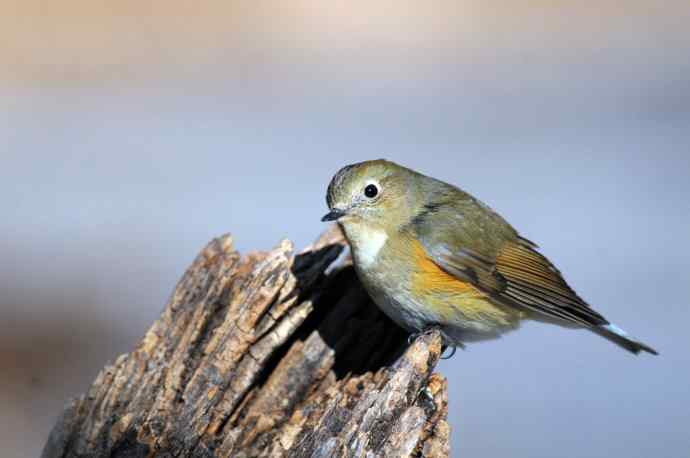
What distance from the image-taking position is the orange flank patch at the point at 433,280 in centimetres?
426

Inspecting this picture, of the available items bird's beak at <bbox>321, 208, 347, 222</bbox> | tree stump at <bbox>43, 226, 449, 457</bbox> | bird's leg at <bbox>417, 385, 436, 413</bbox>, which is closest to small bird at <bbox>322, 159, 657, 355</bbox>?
bird's beak at <bbox>321, 208, 347, 222</bbox>

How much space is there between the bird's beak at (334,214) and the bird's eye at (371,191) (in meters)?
0.16

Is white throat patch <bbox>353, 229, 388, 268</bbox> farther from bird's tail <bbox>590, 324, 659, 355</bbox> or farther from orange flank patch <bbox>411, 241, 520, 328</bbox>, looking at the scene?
bird's tail <bbox>590, 324, 659, 355</bbox>

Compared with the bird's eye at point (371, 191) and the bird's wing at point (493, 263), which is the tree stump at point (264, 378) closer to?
the bird's eye at point (371, 191)

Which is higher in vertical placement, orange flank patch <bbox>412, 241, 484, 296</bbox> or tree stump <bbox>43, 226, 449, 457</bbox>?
orange flank patch <bbox>412, 241, 484, 296</bbox>

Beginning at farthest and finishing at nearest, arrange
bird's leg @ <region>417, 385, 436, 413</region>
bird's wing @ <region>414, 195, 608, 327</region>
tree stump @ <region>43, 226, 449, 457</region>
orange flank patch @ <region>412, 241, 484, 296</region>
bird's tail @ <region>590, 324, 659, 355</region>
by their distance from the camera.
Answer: bird's tail @ <region>590, 324, 659, 355</region> < bird's wing @ <region>414, 195, 608, 327</region> < orange flank patch @ <region>412, 241, 484, 296</region> < bird's leg @ <region>417, 385, 436, 413</region> < tree stump @ <region>43, 226, 449, 457</region>

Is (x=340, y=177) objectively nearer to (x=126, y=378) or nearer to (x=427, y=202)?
(x=427, y=202)

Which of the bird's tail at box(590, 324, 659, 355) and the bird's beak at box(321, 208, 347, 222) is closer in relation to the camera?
the bird's beak at box(321, 208, 347, 222)


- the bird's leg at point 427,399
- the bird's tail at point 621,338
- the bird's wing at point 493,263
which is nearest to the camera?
the bird's leg at point 427,399

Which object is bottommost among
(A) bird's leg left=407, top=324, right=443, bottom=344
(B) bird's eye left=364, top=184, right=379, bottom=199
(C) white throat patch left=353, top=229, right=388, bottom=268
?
(A) bird's leg left=407, top=324, right=443, bottom=344

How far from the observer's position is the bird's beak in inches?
170

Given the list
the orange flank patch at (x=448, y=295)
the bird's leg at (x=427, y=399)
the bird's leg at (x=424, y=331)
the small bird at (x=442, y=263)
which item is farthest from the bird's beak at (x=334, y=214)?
the bird's leg at (x=427, y=399)

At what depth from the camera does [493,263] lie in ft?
15.0

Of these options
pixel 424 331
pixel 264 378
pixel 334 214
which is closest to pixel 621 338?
pixel 424 331
